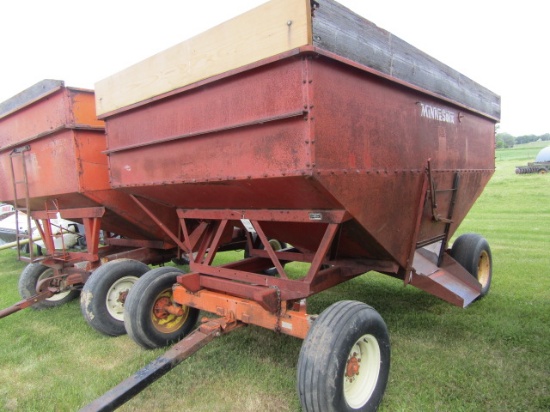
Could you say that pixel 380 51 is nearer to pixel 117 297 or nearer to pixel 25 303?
pixel 117 297

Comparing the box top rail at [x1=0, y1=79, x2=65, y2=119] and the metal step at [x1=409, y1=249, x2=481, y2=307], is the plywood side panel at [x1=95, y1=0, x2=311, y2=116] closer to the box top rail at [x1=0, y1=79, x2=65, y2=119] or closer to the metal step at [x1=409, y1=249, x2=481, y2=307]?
the box top rail at [x1=0, y1=79, x2=65, y2=119]

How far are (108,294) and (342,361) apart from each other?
3031mm

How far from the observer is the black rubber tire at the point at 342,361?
269cm

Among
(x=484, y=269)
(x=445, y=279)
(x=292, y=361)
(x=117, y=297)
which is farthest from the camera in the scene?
(x=484, y=269)

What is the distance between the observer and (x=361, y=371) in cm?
306

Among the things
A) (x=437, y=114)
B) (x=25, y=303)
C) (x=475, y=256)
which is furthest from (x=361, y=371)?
(x=25, y=303)

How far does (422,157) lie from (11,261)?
32.6 ft

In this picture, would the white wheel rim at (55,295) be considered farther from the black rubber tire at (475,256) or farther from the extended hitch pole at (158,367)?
the black rubber tire at (475,256)

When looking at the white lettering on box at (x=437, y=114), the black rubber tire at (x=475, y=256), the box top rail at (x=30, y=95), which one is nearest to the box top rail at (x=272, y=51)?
the white lettering on box at (x=437, y=114)

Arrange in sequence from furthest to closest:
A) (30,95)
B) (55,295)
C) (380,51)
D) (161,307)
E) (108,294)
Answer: (55,295) < (30,95) < (108,294) < (161,307) < (380,51)

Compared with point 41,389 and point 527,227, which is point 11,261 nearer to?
point 41,389

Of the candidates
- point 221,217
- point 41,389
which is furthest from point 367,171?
point 41,389

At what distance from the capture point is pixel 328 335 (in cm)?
279

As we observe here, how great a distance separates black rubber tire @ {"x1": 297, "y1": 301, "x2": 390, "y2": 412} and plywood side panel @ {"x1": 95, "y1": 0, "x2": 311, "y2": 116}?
187cm
